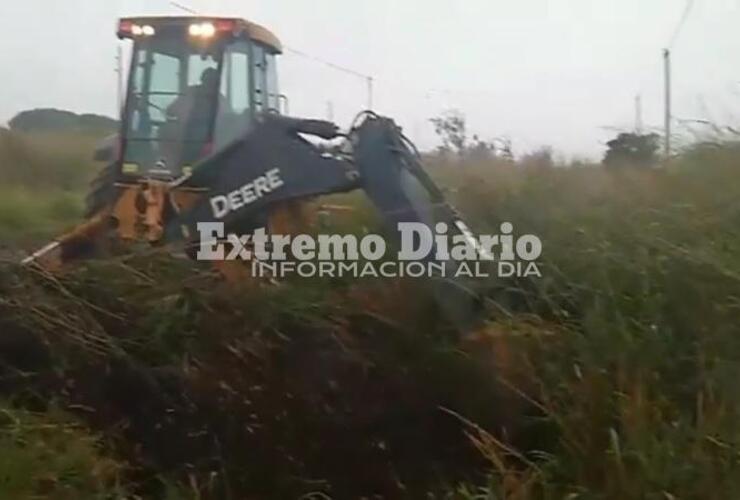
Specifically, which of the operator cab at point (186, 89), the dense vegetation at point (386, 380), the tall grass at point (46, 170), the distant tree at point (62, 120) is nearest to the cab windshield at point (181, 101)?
the operator cab at point (186, 89)

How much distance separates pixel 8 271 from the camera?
17.4 feet

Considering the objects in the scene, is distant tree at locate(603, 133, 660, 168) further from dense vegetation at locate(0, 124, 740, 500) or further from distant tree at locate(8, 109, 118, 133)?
distant tree at locate(8, 109, 118, 133)

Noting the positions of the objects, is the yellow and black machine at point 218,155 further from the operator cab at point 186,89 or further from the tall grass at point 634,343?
the tall grass at point 634,343

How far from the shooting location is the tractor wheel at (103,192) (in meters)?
7.01

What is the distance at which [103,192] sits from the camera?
23.6 ft

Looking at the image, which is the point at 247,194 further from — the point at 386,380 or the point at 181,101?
the point at 181,101

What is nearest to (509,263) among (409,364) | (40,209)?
(409,364)

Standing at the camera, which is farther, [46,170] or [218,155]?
[46,170]

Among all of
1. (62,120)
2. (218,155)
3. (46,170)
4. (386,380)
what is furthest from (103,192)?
(62,120)

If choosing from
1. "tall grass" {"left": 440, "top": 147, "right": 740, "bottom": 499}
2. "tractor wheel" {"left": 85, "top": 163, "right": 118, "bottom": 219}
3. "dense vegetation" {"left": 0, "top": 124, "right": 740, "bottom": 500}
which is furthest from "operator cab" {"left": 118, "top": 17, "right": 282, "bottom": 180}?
"tall grass" {"left": 440, "top": 147, "right": 740, "bottom": 499}

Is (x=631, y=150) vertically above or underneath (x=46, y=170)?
underneath

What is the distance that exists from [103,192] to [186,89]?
34.9 inches

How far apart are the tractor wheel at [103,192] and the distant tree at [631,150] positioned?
3.28 metres

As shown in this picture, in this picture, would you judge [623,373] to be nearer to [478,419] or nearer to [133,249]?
[478,419]
